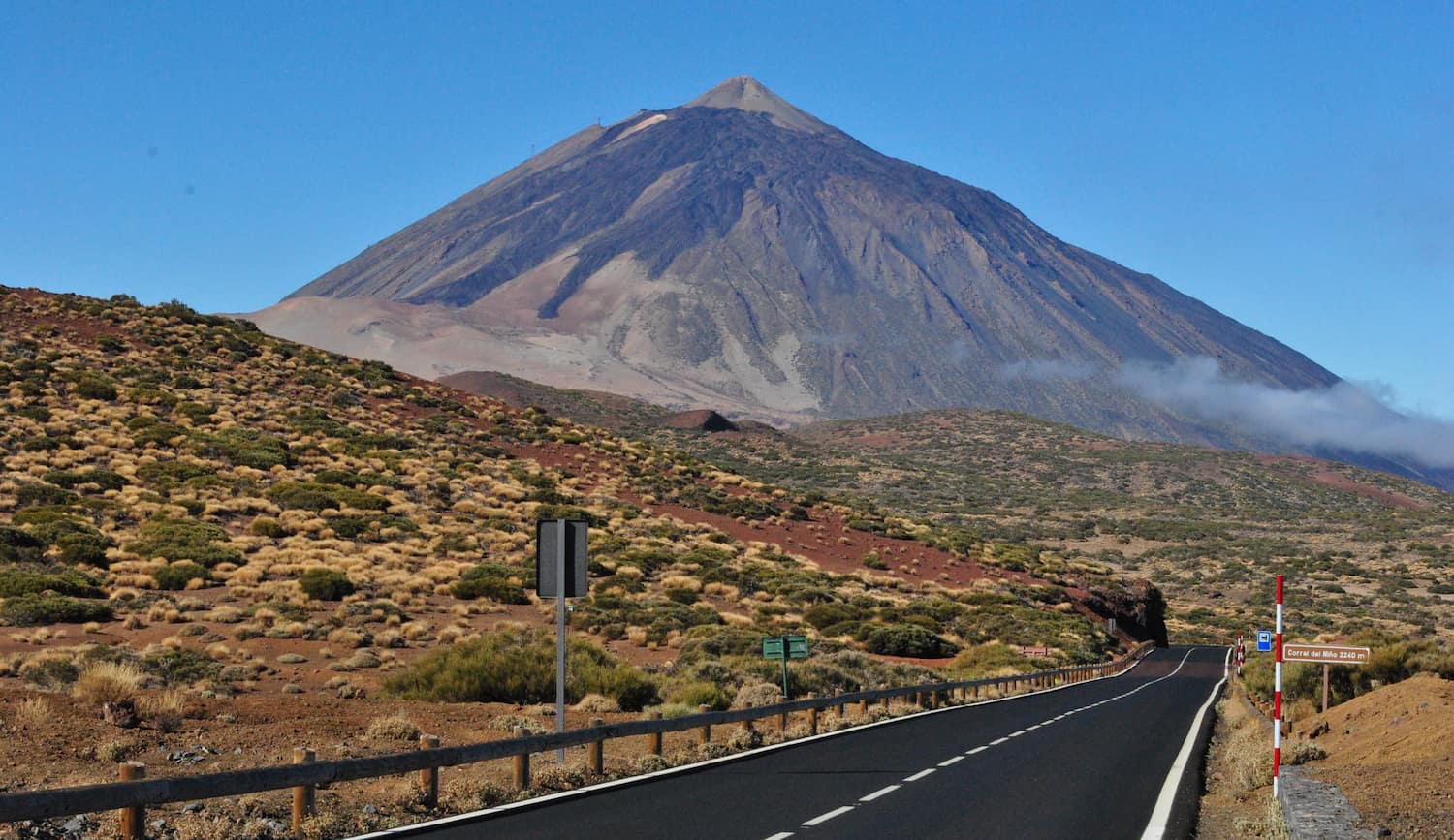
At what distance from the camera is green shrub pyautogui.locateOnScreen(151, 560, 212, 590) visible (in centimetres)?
3123

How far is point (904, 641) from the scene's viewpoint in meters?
39.6

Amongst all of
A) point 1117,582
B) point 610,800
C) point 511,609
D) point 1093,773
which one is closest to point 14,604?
point 511,609

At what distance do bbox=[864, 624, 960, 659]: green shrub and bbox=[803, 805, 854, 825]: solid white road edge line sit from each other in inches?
1038

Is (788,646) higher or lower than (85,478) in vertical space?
lower

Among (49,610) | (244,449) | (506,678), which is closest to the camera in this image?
(506,678)

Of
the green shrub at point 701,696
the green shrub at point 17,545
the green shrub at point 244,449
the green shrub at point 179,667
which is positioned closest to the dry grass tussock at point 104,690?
the green shrub at point 179,667

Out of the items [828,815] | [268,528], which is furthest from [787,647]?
[268,528]

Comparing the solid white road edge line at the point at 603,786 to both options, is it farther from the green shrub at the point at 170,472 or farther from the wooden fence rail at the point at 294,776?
the green shrub at the point at 170,472

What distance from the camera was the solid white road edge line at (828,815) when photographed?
37.9ft

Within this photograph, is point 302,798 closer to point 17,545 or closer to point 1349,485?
point 17,545

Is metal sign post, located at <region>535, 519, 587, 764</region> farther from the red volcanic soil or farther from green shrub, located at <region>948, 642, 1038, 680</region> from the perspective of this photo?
the red volcanic soil

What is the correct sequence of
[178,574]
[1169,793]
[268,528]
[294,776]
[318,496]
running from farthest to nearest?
[318,496] → [268,528] → [178,574] → [1169,793] → [294,776]

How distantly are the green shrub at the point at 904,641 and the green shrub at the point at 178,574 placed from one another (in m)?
17.7

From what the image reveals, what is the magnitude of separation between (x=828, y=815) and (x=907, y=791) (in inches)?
82.6
